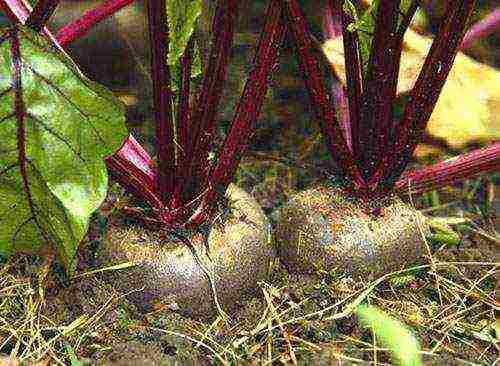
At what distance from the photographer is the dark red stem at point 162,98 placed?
3.84 feet

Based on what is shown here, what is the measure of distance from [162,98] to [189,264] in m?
0.31

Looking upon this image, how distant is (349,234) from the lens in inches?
56.4

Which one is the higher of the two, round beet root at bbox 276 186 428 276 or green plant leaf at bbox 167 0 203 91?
green plant leaf at bbox 167 0 203 91

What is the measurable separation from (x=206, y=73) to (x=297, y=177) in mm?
604

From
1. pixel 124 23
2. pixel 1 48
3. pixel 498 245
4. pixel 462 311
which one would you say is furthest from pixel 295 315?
pixel 124 23

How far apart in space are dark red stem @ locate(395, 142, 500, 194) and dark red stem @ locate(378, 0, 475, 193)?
0.05 metres

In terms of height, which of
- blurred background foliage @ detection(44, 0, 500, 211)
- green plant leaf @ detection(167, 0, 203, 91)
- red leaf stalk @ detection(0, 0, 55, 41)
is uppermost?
green plant leaf @ detection(167, 0, 203, 91)

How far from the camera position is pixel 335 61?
5.23 ft

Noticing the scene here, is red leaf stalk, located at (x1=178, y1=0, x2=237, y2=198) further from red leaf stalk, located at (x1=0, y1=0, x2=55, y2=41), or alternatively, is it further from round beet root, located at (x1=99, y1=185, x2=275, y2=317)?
red leaf stalk, located at (x1=0, y1=0, x2=55, y2=41)

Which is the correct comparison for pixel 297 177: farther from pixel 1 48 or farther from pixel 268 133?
pixel 1 48

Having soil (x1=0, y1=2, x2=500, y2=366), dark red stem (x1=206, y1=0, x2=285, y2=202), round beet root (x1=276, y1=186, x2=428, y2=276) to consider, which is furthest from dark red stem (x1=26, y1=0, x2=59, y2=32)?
round beet root (x1=276, y1=186, x2=428, y2=276)

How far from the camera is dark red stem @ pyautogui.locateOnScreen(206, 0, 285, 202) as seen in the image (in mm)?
1259

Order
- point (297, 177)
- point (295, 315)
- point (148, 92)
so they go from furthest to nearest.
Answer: point (148, 92) < point (297, 177) < point (295, 315)

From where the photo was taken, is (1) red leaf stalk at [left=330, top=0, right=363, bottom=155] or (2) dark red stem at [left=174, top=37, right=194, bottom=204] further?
(1) red leaf stalk at [left=330, top=0, right=363, bottom=155]
